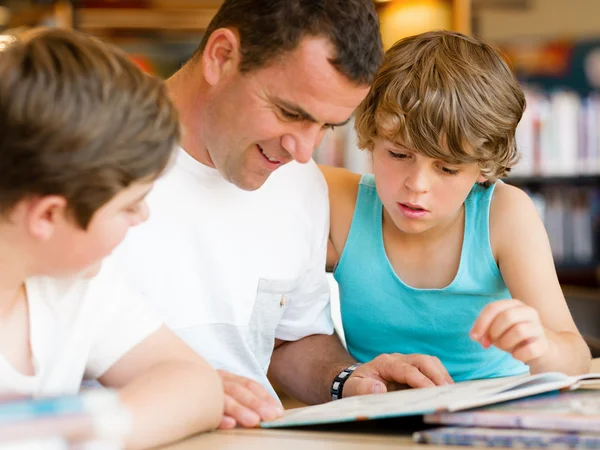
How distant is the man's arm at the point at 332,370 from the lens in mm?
1232

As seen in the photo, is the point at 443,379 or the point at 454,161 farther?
the point at 454,161

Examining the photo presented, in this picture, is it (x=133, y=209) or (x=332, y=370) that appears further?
(x=332, y=370)

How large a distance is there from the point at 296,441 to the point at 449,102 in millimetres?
699

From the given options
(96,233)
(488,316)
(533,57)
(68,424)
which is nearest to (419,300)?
(488,316)

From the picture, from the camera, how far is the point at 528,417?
873 mm

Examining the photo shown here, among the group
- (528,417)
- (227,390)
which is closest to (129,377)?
(227,390)

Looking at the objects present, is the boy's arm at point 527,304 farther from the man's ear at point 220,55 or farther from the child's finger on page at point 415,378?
the man's ear at point 220,55

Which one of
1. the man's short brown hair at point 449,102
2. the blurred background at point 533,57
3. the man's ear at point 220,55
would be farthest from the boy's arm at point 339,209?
the blurred background at point 533,57

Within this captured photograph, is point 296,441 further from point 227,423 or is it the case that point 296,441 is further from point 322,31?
point 322,31

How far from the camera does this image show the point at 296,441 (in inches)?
35.8

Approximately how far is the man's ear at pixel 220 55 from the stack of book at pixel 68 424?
862mm

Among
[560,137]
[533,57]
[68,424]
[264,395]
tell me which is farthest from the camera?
[533,57]

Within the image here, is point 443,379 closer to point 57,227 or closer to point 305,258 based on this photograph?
point 305,258

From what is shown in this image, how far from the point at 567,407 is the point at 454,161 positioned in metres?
0.56
